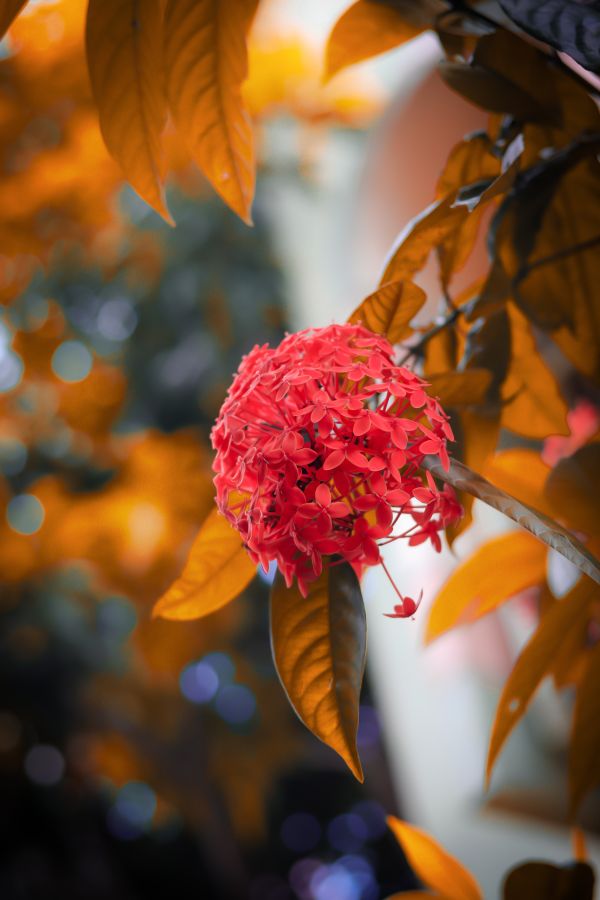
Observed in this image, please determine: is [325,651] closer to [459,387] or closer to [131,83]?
[459,387]

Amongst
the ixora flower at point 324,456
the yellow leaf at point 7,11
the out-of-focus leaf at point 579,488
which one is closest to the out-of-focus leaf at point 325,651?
the ixora flower at point 324,456

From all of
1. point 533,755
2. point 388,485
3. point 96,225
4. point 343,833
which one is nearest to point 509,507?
Result: point 388,485

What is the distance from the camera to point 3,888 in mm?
1235

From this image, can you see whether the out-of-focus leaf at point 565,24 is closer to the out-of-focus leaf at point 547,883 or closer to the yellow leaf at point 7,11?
the yellow leaf at point 7,11

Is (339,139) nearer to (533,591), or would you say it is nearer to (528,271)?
(533,591)

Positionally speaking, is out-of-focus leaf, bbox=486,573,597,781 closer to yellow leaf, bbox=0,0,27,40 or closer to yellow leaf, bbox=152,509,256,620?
yellow leaf, bbox=152,509,256,620

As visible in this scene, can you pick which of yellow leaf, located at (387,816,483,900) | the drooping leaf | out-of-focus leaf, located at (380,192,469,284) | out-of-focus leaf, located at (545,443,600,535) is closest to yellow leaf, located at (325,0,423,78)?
the drooping leaf

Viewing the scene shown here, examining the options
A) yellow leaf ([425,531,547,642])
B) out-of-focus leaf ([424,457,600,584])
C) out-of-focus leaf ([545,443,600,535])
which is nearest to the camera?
out-of-focus leaf ([424,457,600,584])

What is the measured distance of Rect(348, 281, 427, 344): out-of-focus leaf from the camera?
0.32m

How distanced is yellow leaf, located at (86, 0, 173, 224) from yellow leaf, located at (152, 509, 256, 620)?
5.4 inches

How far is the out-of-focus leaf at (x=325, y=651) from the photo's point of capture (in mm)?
272

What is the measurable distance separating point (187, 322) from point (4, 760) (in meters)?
0.84

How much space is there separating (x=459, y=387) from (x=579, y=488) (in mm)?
73

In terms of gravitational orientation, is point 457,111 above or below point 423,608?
above
